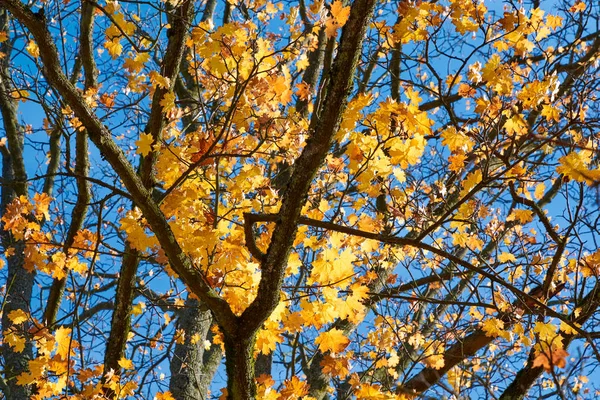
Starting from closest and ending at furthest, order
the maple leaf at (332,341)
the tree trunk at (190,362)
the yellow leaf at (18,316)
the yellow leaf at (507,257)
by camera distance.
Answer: the maple leaf at (332,341)
the yellow leaf at (18,316)
the yellow leaf at (507,257)
the tree trunk at (190,362)

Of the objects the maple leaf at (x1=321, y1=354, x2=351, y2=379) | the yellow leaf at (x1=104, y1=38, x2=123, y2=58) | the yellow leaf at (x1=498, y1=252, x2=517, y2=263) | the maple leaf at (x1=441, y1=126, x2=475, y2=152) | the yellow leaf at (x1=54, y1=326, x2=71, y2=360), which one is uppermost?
the yellow leaf at (x1=104, y1=38, x2=123, y2=58)

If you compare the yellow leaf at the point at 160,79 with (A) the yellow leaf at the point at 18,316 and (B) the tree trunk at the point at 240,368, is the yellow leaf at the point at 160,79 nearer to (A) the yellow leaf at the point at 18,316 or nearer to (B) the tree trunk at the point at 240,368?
(B) the tree trunk at the point at 240,368

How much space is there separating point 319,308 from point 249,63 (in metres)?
1.60

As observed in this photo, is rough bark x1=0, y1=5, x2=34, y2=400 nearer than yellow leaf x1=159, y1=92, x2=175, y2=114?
No

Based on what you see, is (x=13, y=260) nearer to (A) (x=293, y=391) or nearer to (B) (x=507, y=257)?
(A) (x=293, y=391)

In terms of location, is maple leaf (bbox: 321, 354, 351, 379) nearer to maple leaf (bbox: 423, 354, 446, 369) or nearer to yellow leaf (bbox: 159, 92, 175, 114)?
maple leaf (bbox: 423, 354, 446, 369)

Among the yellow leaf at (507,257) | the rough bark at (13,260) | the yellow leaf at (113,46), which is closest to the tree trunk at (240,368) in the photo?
the yellow leaf at (113,46)

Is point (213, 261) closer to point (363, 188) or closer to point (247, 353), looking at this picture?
point (247, 353)

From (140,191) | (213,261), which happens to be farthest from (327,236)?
(140,191)

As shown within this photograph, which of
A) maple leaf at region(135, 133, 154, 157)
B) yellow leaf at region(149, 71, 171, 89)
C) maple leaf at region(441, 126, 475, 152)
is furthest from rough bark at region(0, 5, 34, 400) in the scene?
maple leaf at region(441, 126, 475, 152)

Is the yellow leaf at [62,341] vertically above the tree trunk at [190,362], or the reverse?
the tree trunk at [190,362]

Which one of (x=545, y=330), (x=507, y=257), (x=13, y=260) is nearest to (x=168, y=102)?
(x=545, y=330)

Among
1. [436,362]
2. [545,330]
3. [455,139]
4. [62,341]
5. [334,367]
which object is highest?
[455,139]

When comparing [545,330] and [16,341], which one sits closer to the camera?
[545,330]
